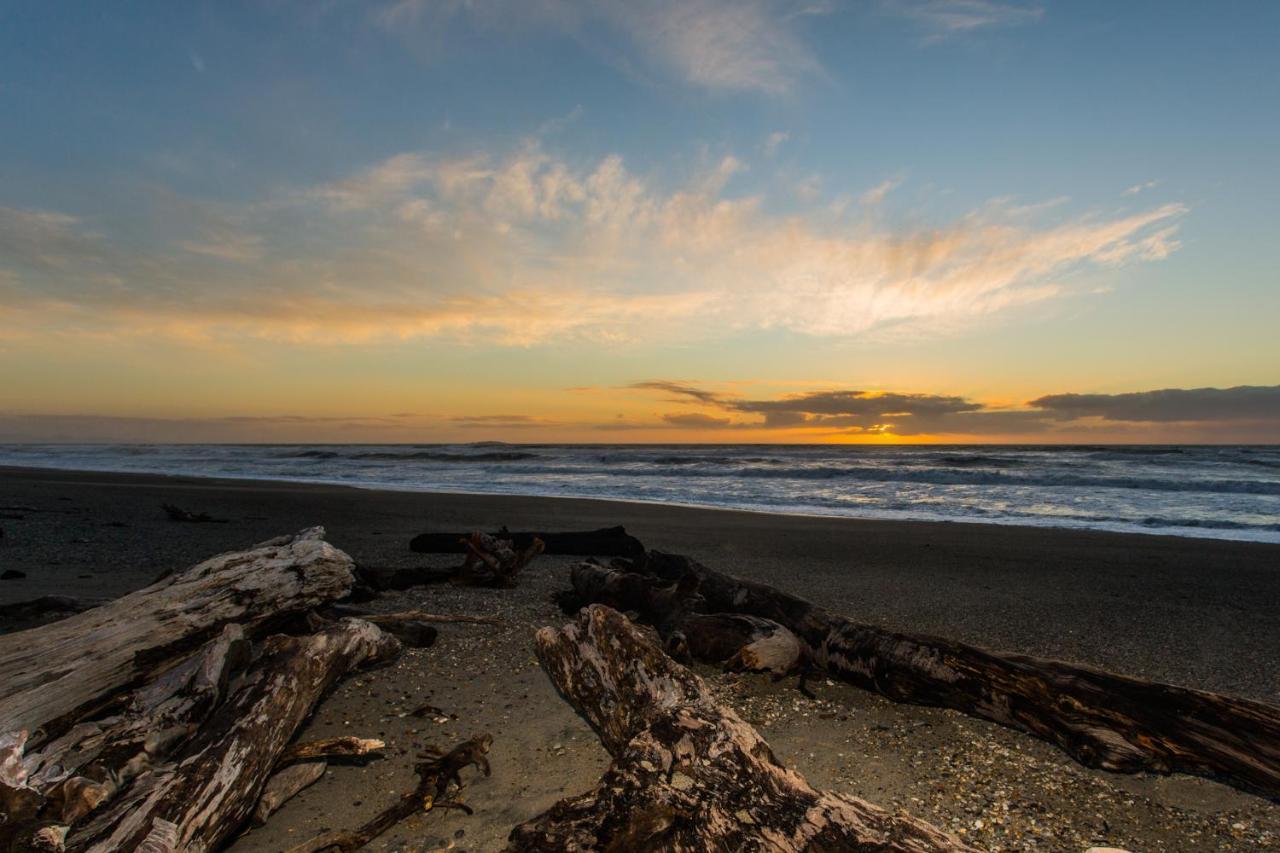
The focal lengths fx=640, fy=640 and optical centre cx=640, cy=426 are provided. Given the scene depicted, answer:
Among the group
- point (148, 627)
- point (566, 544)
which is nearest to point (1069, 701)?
point (148, 627)

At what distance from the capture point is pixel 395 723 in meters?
3.56

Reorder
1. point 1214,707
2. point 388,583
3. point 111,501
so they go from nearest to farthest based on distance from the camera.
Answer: point 1214,707 → point 388,583 → point 111,501

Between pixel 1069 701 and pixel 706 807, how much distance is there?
7.47 ft

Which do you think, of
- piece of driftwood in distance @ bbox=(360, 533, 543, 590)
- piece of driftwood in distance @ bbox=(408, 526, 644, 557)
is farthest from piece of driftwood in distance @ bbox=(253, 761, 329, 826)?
piece of driftwood in distance @ bbox=(408, 526, 644, 557)

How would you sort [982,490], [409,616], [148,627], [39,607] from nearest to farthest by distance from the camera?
[148,627] → [409,616] → [39,607] → [982,490]

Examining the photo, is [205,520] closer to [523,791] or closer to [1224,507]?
[523,791]

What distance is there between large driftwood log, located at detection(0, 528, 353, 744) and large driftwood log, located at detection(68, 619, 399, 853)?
642mm

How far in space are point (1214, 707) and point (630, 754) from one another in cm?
275

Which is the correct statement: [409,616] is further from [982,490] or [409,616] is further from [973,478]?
[973,478]

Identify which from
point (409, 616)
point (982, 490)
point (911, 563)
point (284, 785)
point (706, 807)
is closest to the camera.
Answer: point (706, 807)

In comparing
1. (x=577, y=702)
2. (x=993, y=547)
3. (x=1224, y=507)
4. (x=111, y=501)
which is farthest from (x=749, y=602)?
Result: (x=1224, y=507)

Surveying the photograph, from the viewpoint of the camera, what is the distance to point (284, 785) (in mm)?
2799

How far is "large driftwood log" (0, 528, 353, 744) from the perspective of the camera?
3.08 metres

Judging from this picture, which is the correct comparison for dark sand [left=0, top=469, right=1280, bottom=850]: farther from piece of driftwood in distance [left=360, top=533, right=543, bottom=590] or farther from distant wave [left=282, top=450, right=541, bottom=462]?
distant wave [left=282, top=450, right=541, bottom=462]
